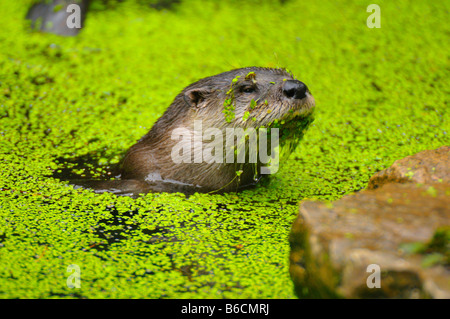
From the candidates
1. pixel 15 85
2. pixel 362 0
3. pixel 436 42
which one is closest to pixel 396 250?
pixel 15 85

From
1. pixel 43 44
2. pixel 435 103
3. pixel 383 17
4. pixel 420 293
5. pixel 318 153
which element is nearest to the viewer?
pixel 420 293

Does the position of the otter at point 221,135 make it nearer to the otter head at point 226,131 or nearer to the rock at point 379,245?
the otter head at point 226,131

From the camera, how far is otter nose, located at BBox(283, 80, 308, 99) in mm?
3832

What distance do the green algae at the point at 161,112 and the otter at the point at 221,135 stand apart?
163mm

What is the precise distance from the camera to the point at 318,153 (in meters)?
5.16

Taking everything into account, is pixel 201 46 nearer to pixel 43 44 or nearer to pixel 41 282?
pixel 43 44

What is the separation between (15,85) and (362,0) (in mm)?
5464

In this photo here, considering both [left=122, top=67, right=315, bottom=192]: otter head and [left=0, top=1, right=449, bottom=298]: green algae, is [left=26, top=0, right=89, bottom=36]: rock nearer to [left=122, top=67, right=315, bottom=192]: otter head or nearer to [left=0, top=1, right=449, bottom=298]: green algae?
[left=0, top=1, right=449, bottom=298]: green algae

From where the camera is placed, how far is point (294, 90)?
3.84 m

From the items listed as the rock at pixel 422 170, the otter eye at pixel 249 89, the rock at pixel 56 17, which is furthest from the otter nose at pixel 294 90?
the rock at pixel 56 17

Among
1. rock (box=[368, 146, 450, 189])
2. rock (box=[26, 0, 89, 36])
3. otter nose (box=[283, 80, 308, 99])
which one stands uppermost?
rock (box=[26, 0, 89, 36])

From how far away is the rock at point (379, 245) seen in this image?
229cm

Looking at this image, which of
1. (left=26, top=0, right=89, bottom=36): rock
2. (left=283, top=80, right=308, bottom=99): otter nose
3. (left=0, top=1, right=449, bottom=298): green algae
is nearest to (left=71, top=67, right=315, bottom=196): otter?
(left=283, top=80, right=308, bottom=99): otter nose

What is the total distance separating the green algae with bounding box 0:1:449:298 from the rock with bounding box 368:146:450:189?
0.79m
